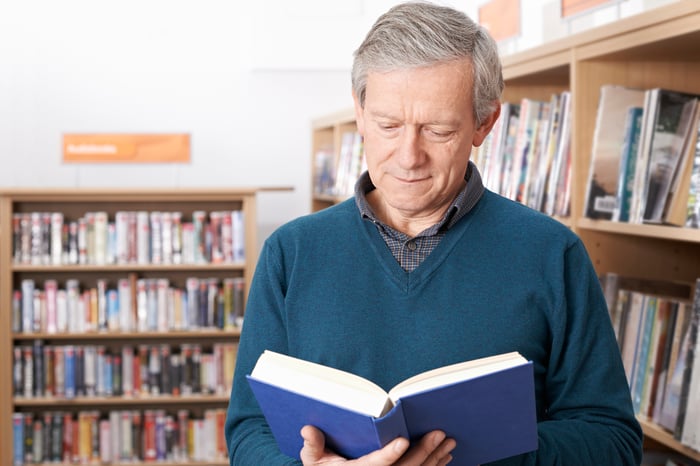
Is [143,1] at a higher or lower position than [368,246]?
higher

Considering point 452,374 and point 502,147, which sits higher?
point 502,147

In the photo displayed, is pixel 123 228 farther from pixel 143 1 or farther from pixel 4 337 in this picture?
pixel 143 1

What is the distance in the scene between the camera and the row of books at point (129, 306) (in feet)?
16.7

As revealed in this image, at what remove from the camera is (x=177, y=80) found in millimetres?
5863

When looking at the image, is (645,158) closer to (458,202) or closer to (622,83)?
(622,83)

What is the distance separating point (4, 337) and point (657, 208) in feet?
13.0

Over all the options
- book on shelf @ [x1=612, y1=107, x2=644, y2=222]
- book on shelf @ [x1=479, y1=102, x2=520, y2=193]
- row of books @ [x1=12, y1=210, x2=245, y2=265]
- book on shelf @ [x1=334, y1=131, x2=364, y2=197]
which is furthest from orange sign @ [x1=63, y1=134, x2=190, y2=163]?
book on shelf @ [x1=612, y1=107, x2=644, y2=222]

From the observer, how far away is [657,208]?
197cm

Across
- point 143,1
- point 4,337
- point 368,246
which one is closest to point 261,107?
point 143,1

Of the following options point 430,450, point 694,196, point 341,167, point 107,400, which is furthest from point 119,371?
point 430,450

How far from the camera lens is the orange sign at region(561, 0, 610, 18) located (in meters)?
2.63

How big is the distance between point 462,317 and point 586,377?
207 millimetres

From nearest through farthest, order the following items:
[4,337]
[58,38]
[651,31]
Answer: [651,31] → [4,337] → [58,38]

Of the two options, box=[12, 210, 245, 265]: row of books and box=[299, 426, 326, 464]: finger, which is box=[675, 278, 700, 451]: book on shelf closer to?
box=[299, 426, 326, 464]: finger
